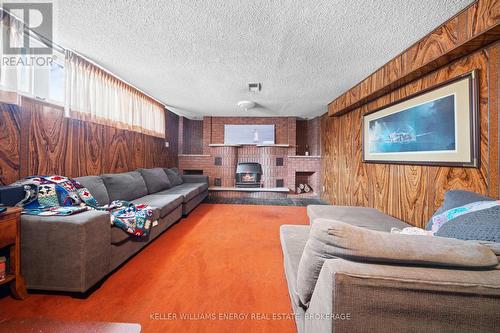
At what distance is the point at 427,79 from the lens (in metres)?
1.96

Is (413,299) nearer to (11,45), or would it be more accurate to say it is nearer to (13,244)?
(13,244)

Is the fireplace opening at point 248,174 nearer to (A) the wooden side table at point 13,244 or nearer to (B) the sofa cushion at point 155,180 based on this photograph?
(B) the sofa cushion at point 155,180

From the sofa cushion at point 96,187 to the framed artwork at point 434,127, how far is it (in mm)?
3661

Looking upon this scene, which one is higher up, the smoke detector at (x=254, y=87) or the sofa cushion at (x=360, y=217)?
the smoke detector at (x=254, y=87)

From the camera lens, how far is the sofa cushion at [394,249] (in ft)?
2.11

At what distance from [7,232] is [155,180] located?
7.45 ft

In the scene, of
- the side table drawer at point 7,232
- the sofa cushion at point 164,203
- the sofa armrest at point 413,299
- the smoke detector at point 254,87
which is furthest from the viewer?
the smoke detector at point 254,87

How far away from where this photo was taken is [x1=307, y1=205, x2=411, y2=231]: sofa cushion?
1808 mm

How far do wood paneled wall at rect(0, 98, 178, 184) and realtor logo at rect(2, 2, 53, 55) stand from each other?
474 mm

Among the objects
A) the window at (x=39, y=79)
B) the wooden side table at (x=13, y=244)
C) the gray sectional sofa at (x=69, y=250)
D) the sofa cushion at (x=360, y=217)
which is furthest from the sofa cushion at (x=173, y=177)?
the sofa cushion at (x=360, y=217)

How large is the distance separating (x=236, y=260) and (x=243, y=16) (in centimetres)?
231

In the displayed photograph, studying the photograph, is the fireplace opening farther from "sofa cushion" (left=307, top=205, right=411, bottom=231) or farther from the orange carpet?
"sofa cushion" (left=307, top=205, right=411, bottom=231)

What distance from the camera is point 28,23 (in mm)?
1729

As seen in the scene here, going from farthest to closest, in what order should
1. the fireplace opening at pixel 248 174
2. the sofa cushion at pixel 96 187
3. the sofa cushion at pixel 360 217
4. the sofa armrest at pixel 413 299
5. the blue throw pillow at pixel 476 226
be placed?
the fireplace opening at pixel 248 174 < the sofa cushion at pixel 96 187 < the sofa cushion at pixel 360 217 < the blue throw pillow at pixel 476 226 < the sofa armrest at pixel 413 299
